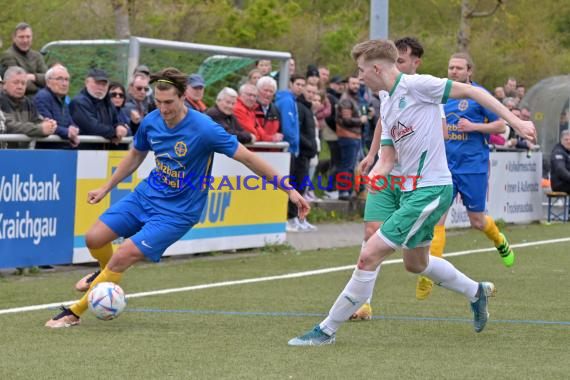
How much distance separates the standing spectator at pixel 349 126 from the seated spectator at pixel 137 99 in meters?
4.78

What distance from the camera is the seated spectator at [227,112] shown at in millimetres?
14062

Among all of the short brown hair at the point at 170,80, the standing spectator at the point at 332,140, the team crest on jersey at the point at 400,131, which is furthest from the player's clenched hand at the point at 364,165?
the standing spectator at the point at 332,140

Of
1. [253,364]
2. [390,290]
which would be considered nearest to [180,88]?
[253,364]

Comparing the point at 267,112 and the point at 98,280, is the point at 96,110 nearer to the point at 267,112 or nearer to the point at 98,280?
the point at 267,112

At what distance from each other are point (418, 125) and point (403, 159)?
0.27m

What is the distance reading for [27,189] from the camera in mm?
11719

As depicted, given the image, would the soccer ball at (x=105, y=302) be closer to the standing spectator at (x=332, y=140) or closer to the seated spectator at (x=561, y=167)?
the standing spectator at (x=332, y=140)

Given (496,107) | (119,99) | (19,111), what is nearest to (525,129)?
(496,107)

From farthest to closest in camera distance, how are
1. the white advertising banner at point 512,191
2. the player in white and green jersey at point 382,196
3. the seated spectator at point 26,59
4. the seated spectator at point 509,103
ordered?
1. the seated spectator at point 509,103
2. the white advertising banner at point 512,191
3. the seated spectator at point 26,59
4. the player in white and green jersey at point 382,196

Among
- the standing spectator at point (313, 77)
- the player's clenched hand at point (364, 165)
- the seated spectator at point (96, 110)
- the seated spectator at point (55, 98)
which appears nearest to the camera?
the player's clenched hand at point (364, 165)

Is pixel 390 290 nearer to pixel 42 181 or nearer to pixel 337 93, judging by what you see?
pixel 42 181

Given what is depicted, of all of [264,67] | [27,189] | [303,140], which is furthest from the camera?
[303,140]

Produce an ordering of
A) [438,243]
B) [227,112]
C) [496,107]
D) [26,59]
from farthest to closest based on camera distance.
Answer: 1. [227,112]
2. [26,59]
3. [438,243]
4. [496,107]

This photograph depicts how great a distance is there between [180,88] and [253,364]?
7.63 feet
